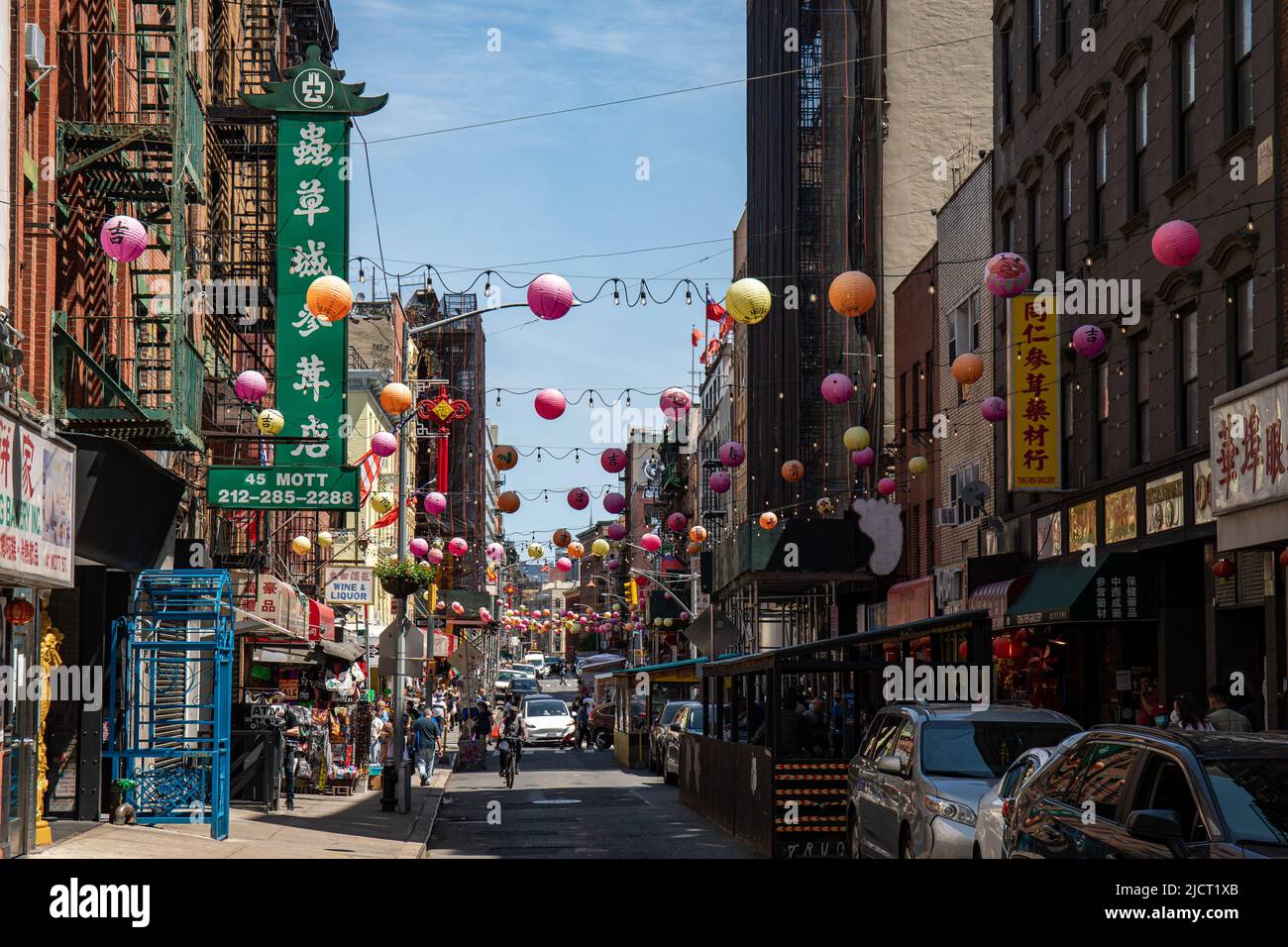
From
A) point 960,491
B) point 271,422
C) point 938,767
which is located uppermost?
point 271,422

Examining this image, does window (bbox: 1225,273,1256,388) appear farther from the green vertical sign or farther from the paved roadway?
the green vertical sign

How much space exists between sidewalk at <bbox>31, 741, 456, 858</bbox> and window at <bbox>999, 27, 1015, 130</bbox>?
17.9 m

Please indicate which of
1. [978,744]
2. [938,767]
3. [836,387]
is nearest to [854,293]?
[836,387]

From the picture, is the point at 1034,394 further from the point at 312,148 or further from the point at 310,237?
the point at 312,148

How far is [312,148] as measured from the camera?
25.9 meters

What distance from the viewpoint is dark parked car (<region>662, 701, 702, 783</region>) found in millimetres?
36781

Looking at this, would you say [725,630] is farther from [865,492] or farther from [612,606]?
[612,606]

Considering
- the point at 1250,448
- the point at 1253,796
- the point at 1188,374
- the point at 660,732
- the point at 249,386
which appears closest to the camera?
the point at 1253,796

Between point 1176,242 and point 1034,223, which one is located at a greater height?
point 1034,223

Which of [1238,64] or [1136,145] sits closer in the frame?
[1238,64]

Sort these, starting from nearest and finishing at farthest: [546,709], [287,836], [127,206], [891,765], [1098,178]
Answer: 1. [891,765]
2. [287,836]
3. [127,206]
4. [1098,178]
5. [546,709]

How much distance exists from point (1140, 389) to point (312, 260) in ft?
42.4

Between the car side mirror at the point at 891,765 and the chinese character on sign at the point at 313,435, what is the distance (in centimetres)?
1317

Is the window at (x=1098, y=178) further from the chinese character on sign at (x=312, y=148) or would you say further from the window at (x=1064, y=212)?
the chinese character on sign at (x=312, y=148)
